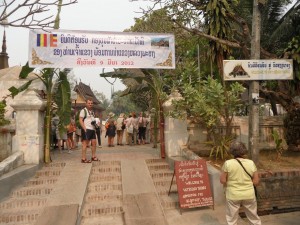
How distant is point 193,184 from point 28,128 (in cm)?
458

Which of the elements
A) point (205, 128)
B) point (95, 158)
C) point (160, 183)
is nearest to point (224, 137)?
point (205, 128)

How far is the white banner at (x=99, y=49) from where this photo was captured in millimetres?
8734

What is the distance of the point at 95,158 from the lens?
8.66 metres

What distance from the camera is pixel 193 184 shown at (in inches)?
241

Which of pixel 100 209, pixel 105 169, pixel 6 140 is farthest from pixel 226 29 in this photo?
pixel 6 140

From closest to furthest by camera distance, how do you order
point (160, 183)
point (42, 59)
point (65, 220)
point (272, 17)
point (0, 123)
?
point (65, 220), point (160, 183), point (0, 123), point (42, 59), point (272, 17)

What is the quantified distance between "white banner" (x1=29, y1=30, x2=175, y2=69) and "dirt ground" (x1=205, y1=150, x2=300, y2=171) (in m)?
3.51

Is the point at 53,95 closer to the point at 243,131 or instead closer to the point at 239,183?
the point at 243,131

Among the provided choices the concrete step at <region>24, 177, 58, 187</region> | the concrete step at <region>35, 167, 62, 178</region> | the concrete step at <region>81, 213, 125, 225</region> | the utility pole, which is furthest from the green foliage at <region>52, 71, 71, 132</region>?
the utility pole

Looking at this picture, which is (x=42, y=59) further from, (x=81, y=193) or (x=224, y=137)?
(x=224, y=137)

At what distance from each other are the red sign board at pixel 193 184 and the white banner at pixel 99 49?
4.05 metres

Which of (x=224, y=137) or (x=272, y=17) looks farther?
(x=272, y=17)

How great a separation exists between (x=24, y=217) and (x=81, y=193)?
1.19 meters

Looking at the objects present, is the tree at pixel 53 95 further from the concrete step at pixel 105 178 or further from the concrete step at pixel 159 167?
the concrete step at pixel 159 167
